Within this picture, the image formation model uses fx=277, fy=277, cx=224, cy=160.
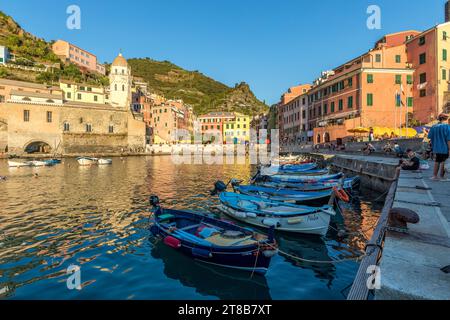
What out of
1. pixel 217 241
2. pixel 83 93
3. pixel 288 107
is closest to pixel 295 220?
pixel 217 241

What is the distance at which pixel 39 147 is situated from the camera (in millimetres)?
75250

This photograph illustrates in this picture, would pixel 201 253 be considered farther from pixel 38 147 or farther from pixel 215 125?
pixel 215 125

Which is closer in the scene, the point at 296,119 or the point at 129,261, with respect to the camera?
the point at 129,261

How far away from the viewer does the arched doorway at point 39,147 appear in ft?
235

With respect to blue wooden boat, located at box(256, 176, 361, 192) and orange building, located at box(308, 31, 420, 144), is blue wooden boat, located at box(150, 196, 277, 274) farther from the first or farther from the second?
orange building, located at box(308, 31, 420, 144)

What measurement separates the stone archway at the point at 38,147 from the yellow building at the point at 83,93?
52.9 ft

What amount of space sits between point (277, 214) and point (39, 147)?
82495mm

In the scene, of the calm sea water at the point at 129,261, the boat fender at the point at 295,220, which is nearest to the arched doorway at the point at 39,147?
the calm sea water at the point at 129,261

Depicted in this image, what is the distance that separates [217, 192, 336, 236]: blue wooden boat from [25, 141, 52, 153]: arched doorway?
73.8 metres

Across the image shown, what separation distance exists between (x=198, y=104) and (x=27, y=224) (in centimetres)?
17328

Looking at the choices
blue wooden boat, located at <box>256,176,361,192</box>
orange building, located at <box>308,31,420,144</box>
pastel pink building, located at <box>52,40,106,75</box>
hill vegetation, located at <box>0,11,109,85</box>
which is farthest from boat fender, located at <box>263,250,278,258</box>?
pastel pink building, located at <box>52,40,106,75</box>

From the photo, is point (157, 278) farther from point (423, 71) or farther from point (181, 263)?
point (423, 71)

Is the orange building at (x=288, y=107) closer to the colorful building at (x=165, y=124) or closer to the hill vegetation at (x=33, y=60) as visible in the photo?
the colorful building at (x=165, y=124)

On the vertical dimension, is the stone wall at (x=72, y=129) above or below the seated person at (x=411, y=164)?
above
